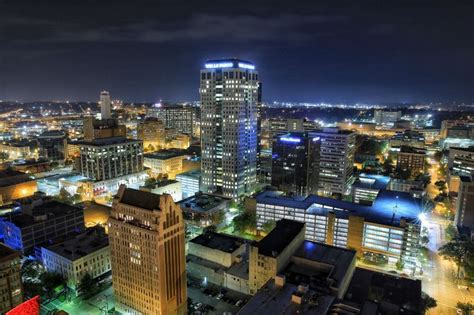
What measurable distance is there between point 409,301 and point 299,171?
83889mm

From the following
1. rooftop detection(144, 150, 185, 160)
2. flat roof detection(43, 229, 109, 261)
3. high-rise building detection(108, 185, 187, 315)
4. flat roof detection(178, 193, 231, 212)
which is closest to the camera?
high-rise building detection(108, 185, 187, 315)

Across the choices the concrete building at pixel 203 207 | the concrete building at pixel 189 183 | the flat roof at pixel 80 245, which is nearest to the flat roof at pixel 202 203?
the concrete building at pixel 203 207

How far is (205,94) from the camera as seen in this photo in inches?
5635

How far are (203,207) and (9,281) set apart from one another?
65913 mm

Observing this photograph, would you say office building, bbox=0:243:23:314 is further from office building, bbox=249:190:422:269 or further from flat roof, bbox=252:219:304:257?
office building, bbox=249:190:422:269

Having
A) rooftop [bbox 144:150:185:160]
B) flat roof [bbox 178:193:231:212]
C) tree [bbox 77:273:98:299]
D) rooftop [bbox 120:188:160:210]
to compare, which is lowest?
tree [bbox 77:273:98:299]

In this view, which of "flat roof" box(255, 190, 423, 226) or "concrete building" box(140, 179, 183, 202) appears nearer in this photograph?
"flat roof" box(255, 190, 423, 226)

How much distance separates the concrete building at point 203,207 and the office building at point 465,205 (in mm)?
85803

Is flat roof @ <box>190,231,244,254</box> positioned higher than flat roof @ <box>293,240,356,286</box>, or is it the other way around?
flat roof @ <box>293,240,356,286</box>

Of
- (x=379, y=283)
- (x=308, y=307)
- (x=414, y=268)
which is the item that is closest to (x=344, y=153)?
(x=414, y=268)

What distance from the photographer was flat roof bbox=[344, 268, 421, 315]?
60688 millimetres

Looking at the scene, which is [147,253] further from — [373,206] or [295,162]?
[295,162]

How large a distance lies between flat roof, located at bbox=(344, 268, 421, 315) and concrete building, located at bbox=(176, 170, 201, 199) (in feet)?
306

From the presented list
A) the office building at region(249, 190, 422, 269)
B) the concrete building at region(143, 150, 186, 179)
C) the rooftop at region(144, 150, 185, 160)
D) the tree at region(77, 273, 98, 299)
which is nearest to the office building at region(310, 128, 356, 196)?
the office building at region(249, 190, 422, 269)
